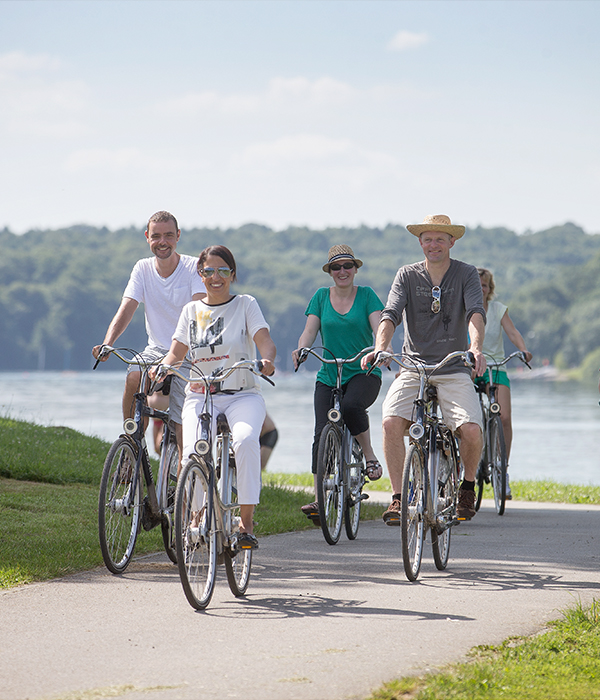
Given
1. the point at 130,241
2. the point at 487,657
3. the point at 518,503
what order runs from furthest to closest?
the point at 130,241 < the point at 518,503 < the point at 487,657

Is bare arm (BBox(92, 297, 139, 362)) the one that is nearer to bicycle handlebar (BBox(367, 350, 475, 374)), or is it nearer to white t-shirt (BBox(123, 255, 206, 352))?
white t-shirt (BBox(123, 255, 206, 352))

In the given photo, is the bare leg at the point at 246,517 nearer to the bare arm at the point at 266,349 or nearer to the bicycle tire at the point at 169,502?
the bare arm at the point at 266,349

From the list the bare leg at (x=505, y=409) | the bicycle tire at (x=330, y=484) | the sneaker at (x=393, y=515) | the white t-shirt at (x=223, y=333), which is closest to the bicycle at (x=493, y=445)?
the bare leg at (x=505, y=409)

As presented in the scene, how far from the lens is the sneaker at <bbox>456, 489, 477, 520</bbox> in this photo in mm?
A: 6875

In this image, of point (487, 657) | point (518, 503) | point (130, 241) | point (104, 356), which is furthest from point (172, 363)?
point (130, 241)

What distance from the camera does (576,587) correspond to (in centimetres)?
619

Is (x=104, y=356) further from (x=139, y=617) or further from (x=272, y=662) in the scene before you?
(x=272, y=662)

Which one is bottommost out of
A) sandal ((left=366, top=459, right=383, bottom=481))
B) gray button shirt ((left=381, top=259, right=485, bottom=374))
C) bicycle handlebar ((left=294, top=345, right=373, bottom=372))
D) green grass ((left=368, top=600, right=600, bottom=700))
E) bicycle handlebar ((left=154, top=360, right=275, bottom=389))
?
green grass ((left=368, top=600, right=600, bottom=700))

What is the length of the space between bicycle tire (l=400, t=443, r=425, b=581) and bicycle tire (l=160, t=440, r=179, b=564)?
1.52m

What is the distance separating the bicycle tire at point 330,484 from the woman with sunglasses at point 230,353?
5.43 ft

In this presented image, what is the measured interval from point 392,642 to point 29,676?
1.60m

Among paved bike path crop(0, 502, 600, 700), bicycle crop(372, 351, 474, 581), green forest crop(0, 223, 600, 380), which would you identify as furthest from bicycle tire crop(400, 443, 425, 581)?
green forest crop(0, 223, 600, 380)

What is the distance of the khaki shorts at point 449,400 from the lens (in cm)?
686

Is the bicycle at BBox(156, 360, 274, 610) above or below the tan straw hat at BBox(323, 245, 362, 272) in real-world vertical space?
below
